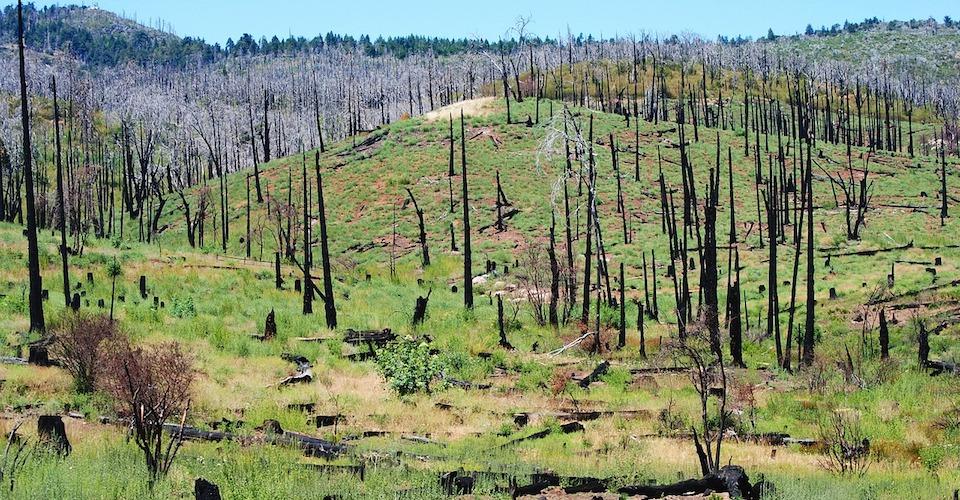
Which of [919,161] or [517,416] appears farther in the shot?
[919,161]

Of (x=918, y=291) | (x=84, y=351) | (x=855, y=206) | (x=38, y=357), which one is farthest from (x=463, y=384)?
(x=855, y=206)

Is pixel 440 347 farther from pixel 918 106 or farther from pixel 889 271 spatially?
pixel 918 106

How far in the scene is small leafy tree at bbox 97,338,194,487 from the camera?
14.1 m

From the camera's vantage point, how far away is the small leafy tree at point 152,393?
46.3ft

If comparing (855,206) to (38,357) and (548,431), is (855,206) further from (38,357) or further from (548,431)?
(38,357)

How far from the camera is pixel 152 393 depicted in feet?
51.0

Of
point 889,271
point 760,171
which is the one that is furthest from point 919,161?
point 889,271

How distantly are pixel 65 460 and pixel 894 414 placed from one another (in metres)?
19.0

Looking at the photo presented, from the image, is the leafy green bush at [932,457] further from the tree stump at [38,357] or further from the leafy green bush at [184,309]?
the leafy green bush at [184,309]

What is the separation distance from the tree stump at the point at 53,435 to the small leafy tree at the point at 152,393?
1088 millimetres

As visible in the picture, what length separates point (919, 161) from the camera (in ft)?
316

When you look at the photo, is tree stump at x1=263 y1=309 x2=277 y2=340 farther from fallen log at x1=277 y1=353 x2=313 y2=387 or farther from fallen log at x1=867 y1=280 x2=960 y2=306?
fallen log at x1=867 y1=280 x2=960 y2=306

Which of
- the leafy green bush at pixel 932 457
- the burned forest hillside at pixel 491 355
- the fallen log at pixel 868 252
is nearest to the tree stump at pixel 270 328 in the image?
the burned forest hillside at pixel 491 355

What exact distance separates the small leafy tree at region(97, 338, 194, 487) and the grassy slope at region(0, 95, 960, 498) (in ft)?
1.38
